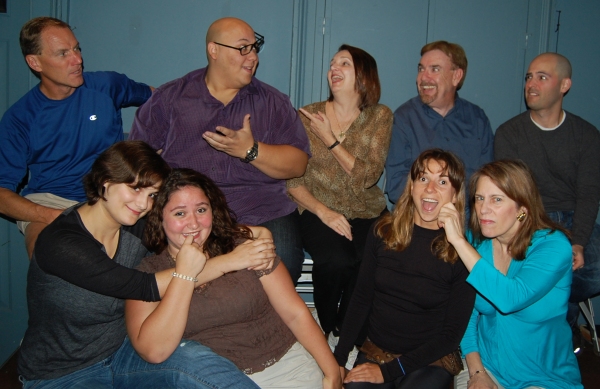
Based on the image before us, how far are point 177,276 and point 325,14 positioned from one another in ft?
7.28

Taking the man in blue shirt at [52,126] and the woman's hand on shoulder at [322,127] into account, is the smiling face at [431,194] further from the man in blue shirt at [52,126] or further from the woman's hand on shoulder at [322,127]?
the man in blue shirt at [52,126]

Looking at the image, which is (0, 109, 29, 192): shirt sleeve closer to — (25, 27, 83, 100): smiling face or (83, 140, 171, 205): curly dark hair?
(25, 27, 83, 100): smiling face

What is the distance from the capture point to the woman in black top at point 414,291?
1.90 meters

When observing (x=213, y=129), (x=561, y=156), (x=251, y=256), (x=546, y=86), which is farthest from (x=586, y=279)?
(x=213, y=129)

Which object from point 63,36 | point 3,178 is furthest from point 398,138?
point 3,178

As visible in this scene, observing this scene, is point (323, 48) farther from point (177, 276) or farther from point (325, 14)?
point (177, 276)

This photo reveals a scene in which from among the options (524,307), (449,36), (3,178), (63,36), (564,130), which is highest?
(449,36)

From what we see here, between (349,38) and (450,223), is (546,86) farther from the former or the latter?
(450,223)

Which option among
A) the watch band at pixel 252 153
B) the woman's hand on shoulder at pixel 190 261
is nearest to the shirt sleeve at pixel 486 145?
the watch band at pixel 252 153

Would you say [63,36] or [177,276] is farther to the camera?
[63,36]

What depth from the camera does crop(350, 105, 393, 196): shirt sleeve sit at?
2711mm

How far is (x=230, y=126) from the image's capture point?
2.53 metres

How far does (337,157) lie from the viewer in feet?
8.89

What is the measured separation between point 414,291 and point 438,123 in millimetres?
1246
